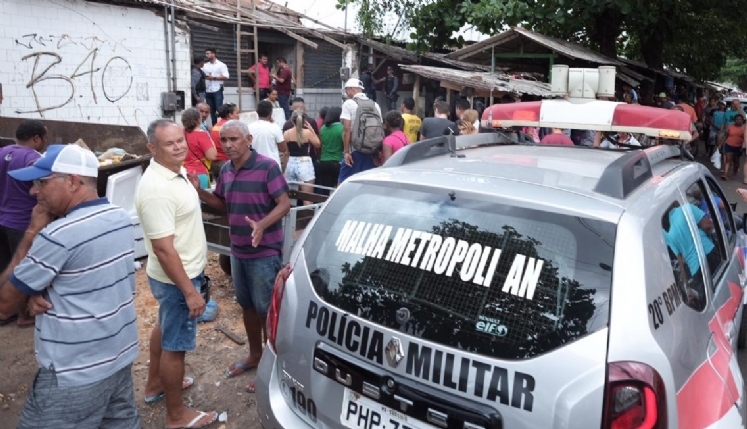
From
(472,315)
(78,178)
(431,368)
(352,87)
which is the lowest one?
(431,368)

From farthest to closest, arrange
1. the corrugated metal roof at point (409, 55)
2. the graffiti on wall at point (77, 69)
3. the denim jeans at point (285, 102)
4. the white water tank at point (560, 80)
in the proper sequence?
1. the corrugated metal roof at point (409, 55)
2. the denim jeans at point (285, 102)
3. the graffiti on wall at point (77, 69)
4. the white water tank at point (560, 80)

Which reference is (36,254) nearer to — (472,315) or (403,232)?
(403,232)

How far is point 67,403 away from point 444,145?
2.25 meters

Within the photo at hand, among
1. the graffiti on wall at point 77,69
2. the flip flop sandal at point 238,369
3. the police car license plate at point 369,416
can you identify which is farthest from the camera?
the graffiti on wall at point 77,69

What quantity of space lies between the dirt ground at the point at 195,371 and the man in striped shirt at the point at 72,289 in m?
1.32

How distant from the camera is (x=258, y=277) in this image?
4055 millimetres

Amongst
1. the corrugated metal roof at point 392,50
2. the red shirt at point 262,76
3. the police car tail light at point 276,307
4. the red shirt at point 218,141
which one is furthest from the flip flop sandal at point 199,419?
the corrugated metal roof at point 392,50

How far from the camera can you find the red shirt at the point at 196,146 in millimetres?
6762

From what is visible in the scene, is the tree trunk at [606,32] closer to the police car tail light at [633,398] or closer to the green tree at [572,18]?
the green tree at [572,18]


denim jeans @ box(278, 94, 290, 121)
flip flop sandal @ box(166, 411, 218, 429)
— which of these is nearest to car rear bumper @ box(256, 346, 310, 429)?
flip flop sandal @ box(166, 411, 218, 429)

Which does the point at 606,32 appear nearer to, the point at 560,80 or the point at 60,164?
the point at 560,80

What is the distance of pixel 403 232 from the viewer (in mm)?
2449

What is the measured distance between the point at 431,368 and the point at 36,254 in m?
1.61

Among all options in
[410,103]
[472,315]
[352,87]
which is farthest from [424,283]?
[410,103]
